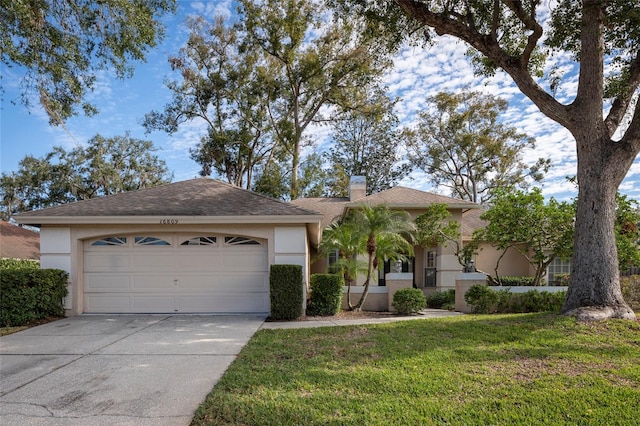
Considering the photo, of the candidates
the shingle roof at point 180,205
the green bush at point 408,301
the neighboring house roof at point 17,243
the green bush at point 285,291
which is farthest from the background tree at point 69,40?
the neighboring house roof at point 17,243

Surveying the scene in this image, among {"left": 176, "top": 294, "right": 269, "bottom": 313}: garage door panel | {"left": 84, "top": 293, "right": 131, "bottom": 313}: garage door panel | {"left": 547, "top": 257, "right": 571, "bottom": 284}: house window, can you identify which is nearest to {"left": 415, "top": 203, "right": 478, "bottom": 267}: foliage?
{"left": 176, "top": 294, "right": 269, "bottom": 313}: garage door panel

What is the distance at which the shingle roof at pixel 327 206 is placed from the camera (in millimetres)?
19127

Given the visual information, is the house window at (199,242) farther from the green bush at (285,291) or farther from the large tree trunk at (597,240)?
the large tree trunk at (597,240)

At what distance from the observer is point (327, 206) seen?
2052cm

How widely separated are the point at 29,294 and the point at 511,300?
13008 mm

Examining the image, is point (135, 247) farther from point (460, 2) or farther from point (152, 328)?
point (460, 2)

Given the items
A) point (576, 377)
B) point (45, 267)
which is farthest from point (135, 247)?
point (576, 377)

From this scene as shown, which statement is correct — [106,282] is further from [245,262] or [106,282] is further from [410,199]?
[410,199]

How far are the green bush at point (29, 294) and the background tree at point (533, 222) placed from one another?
1223 cm

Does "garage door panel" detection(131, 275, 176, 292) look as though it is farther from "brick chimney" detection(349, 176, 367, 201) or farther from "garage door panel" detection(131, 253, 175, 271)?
"brick chimney" detection(349, 176, 367, 201)

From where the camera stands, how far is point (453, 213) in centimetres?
1595

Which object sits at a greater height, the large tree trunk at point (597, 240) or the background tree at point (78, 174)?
the background tree at point (78, 174)

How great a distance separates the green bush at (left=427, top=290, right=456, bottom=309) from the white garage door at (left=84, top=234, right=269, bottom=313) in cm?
684

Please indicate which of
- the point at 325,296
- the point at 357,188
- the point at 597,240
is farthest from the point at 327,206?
the point at 597,240
